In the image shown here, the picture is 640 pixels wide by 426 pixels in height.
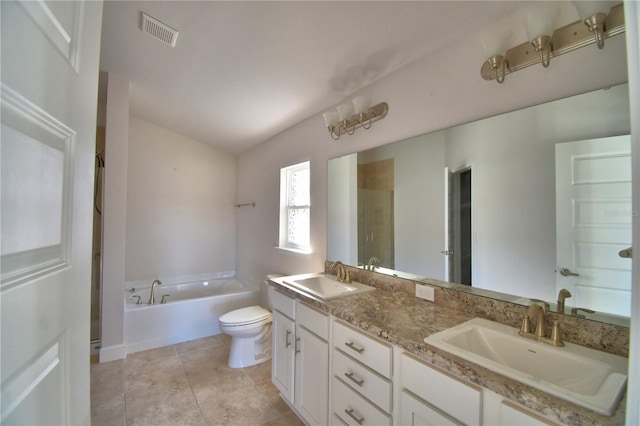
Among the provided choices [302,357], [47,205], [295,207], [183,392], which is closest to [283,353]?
[302,357]

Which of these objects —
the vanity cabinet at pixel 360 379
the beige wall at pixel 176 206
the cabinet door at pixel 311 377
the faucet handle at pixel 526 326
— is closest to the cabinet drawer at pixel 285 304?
the cabinet door at pixel 311 377

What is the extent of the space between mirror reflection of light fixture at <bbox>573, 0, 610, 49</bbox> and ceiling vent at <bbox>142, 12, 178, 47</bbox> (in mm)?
2169

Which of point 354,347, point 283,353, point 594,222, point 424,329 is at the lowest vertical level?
point 283,353

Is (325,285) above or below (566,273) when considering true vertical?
below

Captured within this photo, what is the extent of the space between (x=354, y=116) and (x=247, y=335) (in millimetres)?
2156

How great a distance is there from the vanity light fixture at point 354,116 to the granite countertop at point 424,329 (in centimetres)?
121

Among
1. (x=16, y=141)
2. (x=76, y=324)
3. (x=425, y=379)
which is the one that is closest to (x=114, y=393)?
(x=76, y=324)

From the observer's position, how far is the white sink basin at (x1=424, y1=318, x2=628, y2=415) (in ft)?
2.47

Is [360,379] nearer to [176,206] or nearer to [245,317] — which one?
[245,317]

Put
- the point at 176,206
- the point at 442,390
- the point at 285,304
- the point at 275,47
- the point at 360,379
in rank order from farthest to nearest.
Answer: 1. the point at 176,206
2. the point at 285,304
3. the point at 275,47
4. the point at 360,379
5. the point at 442,390

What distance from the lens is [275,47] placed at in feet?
5.86

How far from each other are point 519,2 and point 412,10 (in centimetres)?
46

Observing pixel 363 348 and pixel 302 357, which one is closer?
pixel 363 348

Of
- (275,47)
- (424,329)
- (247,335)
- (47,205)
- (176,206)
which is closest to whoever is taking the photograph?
(47,205)
